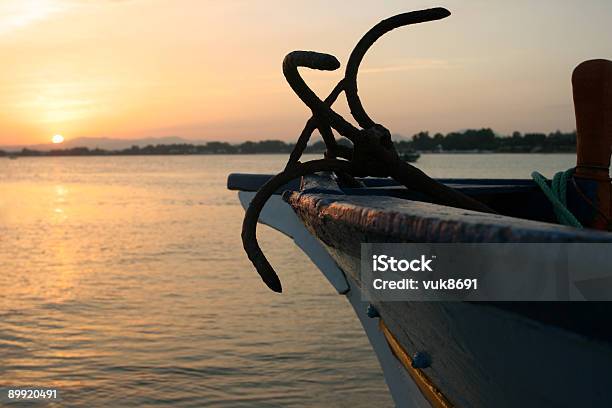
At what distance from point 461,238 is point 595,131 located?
6.10 feet

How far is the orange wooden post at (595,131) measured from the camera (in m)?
2.68

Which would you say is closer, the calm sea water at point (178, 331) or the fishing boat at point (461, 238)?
the fishing boat at point (461, 238)

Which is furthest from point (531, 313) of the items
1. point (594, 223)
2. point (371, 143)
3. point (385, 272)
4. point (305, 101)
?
point (594, 223)

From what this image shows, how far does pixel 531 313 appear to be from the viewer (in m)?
1.08

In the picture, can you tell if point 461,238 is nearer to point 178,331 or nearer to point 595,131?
point 595,131

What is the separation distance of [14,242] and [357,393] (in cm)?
1565

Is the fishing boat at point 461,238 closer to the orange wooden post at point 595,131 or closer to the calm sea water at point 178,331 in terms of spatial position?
the orange wooden post at point 595,131

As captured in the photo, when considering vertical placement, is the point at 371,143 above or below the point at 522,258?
above

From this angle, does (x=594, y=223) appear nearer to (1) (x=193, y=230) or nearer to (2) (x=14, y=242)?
(2) (x=14, y=242)

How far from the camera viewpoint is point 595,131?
109 inches

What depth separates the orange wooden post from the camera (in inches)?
105

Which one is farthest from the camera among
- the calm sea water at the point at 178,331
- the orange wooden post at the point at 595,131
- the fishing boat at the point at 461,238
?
the calm sea water at the point at 178,331

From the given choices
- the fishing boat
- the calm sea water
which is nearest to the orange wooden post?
the fishing boat

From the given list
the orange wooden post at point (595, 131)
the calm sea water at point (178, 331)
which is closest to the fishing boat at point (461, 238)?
the orange wooden post at point (595, 131)
